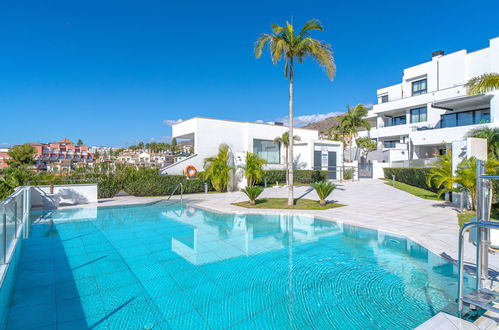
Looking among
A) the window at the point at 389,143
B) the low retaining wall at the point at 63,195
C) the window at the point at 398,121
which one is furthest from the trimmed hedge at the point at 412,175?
the low retaining wall at the point at 63,195

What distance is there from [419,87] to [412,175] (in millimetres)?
16455

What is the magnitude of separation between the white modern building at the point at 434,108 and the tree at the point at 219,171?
15.7m

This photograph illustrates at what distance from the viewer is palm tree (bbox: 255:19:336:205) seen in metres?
12.0

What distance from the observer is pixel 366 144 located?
36.2 metres

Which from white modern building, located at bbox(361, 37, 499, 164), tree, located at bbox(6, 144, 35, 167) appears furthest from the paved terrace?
tree, located at bbox(6, 144, 35, 167)

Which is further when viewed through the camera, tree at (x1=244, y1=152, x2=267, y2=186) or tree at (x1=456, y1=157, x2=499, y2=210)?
tree at (x1=244, y1=152, x2=267, y2=186)

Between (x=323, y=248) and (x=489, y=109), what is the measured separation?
26.6 meters

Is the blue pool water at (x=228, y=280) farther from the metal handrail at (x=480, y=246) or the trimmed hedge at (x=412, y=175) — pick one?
the trimmed hedge at (x=412, y=175)

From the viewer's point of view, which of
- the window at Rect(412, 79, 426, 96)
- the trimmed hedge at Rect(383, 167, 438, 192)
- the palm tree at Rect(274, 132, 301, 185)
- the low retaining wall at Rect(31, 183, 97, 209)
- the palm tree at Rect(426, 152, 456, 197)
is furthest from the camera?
the window at Rect(412, 79, 426, 96)

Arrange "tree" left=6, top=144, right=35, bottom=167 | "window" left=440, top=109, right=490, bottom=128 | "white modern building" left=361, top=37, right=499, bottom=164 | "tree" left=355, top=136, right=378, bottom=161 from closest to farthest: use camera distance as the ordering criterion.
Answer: "window" left=440, top=109, right=490, bottom=128, "white modern building" left=361, top=37, right=499, bottom=164, "tree" left=355, top=136, right=378, bottom=161, "tree" left=6, top=144, right=35, bottom=167

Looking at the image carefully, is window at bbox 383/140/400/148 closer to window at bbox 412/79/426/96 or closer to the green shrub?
window at bbox 412/79/426/96

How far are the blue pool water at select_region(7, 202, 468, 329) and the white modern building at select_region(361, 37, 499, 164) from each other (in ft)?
58.1

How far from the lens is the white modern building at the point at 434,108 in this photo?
23.9 meters

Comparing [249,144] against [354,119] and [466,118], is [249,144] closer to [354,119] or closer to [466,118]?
[354,119]
